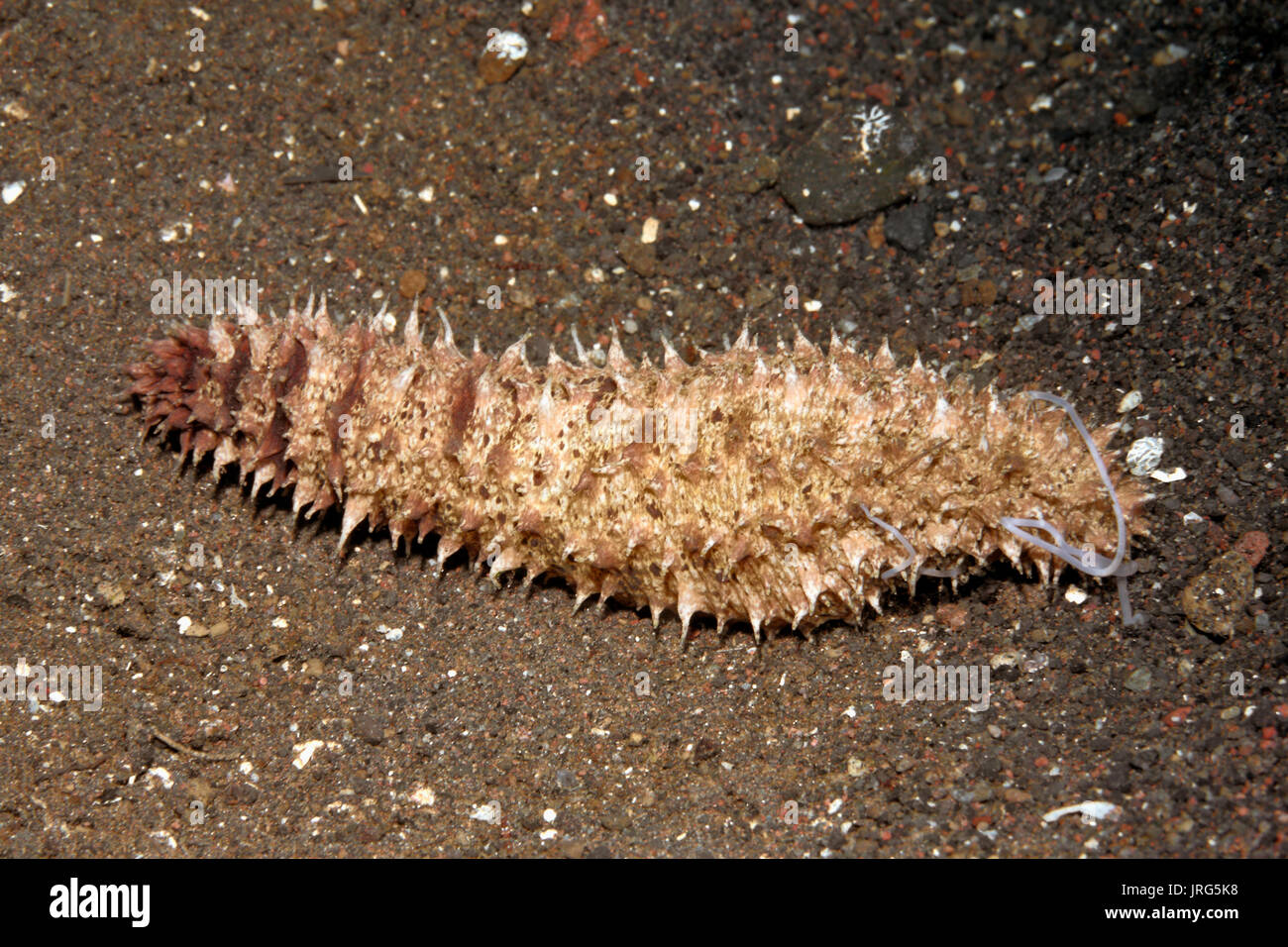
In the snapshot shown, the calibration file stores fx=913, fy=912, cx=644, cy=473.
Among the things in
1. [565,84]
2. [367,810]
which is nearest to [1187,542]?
[367,810]

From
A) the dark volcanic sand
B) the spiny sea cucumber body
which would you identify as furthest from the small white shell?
the spiny sea cucumber body

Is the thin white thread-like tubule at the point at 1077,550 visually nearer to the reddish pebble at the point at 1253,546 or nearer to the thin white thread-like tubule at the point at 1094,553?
the thin white thread-like tubule at the point at 1094,553

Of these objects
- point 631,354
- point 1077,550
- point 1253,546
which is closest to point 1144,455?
point 1253,546

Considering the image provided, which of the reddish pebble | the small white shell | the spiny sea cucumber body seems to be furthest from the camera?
the small white shell

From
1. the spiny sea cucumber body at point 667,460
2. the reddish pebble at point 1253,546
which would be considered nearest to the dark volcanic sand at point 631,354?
the reddish pebble at point 1253,546

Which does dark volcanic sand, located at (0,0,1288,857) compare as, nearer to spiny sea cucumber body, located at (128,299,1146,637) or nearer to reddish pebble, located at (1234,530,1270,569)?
reddish pebble, located at (1234,530,1270,569)

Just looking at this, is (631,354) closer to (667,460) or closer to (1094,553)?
(667,460)

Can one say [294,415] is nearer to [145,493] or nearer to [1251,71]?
[145,493]
